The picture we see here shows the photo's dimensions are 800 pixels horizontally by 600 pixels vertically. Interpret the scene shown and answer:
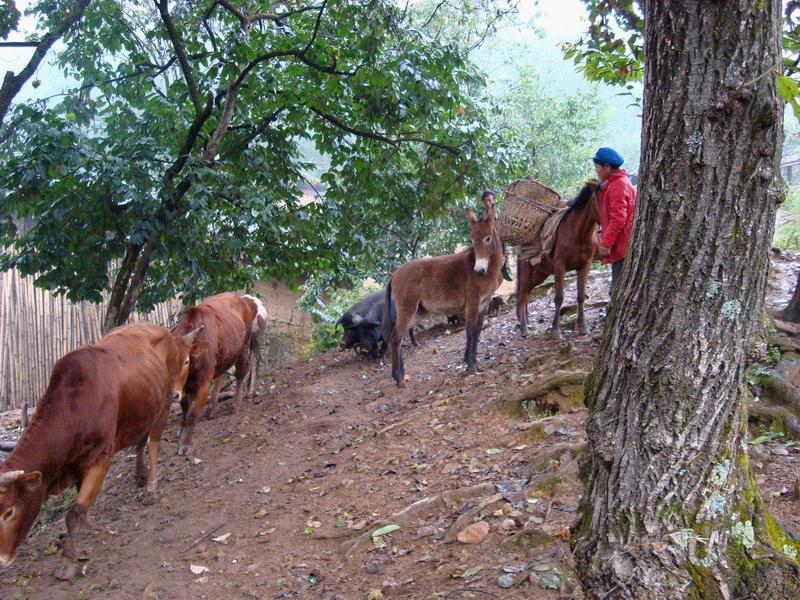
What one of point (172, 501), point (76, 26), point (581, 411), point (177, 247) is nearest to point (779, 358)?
point (581, 411)

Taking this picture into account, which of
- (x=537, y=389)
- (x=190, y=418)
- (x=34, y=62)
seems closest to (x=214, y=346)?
(x=190, y=418)

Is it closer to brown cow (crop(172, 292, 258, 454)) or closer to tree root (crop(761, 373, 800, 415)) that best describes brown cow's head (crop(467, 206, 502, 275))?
brown cow (crop(172, 292, 258, 454))

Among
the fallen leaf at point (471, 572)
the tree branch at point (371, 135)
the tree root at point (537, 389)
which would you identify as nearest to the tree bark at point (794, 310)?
the tree root at point (537, 389)

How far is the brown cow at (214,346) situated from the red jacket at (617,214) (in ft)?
15.4

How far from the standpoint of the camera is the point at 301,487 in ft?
21.3

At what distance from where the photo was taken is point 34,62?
7.69m

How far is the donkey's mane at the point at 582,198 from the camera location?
8.16 m

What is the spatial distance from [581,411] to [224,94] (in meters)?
6.59

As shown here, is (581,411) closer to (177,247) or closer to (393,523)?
(393,523)

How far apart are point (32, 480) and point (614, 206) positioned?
19.2 ft

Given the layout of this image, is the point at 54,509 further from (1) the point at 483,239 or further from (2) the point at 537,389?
(1) the point at 483,239

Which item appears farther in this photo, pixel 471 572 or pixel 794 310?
pixel 794 310

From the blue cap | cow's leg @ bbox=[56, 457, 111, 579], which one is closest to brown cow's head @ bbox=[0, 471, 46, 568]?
cow's leg @ bbox=[56, 457, 111, 579]

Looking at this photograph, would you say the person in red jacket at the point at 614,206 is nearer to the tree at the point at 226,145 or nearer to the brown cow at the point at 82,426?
the tree at the point at 226,145
